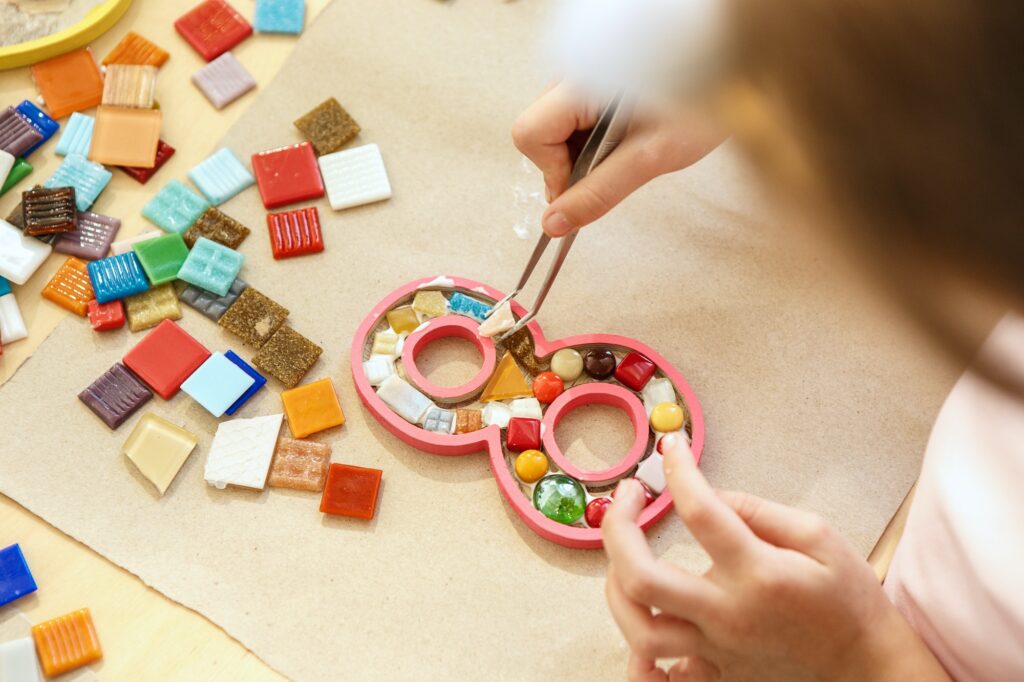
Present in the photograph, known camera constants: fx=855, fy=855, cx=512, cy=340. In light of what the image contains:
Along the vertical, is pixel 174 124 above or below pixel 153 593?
above

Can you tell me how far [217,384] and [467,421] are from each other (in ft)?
0.86

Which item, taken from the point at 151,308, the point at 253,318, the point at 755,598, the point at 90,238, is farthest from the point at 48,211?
the point at 755,598

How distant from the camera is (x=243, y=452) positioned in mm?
869

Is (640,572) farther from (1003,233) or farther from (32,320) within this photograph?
(32,320)

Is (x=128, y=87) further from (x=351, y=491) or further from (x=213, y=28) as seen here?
(x=351, y=491)

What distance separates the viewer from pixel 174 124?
3.38ft

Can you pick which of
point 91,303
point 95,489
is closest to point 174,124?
point 91,303

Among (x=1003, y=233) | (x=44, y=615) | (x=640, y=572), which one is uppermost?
(x=1003, y=233)

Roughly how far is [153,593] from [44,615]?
10 centimetres

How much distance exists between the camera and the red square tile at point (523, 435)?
86 cm

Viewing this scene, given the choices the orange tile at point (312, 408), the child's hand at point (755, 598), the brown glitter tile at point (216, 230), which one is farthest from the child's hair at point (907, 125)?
the brown glitter tile at point (216, 230)

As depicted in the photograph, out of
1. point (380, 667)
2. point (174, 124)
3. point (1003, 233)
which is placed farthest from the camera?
point (174, 124)

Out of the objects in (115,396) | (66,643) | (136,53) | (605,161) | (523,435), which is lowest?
(66,643)

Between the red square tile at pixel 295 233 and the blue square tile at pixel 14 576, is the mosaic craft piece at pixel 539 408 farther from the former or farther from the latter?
the blue square tile at pixel 14 576
